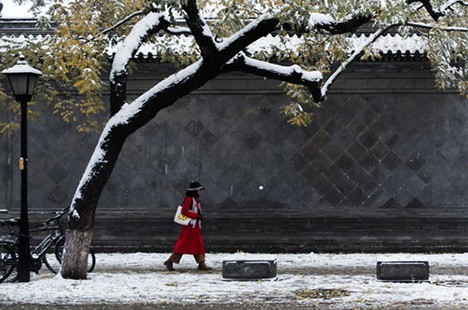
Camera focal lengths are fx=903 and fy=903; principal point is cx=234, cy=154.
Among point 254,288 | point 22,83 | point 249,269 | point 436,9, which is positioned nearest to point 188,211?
point 249,269

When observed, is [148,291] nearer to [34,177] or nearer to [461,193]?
[34,177]

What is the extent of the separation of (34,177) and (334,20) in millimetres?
9590

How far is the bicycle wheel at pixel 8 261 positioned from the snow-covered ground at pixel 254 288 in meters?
0.40

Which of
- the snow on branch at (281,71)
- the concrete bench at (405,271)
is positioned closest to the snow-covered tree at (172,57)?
the snow on branch at (281,71)

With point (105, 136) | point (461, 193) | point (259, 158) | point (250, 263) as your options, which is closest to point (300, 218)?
point (259, 158)

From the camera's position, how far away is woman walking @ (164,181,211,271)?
55.2 ft

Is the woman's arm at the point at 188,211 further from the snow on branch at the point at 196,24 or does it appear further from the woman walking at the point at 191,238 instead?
the snow on branch at the point at 196,24

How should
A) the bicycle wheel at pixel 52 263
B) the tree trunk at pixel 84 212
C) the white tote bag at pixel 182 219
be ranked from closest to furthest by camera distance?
the tree trunk at pixel 84 212, the bicycle wheel at pixel 52 263, the white tote bag at pixel 182 219

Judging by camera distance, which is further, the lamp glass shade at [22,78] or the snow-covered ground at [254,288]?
the lamp glass shade at [22,78]

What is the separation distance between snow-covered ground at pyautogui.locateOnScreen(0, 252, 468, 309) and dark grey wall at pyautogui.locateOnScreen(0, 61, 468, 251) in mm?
2644

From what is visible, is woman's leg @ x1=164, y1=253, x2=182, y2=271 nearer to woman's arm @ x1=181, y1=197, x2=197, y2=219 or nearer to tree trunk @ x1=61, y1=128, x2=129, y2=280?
woman's arm @ x1=181, y1=197, x2=197, y2=219

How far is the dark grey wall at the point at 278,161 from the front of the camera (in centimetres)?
2042

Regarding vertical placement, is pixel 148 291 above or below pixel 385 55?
below

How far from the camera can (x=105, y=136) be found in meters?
15.0
